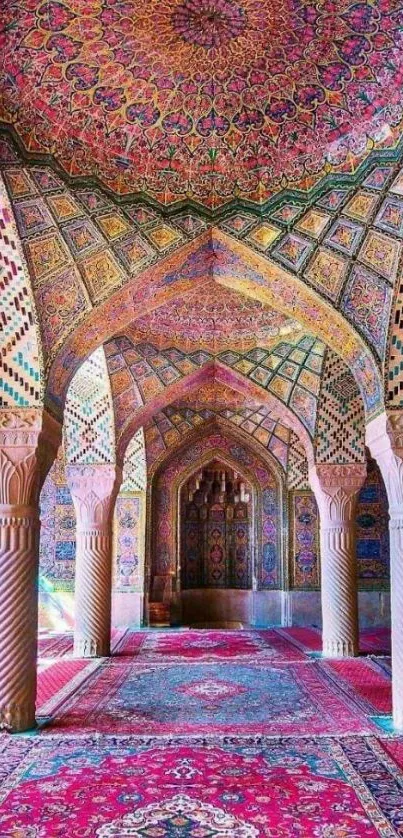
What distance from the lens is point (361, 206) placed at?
623 centimetres

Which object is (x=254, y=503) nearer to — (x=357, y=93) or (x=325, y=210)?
(x=325, y=210)

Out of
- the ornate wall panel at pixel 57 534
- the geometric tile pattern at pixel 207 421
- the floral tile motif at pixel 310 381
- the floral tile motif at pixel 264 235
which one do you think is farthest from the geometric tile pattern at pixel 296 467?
the floral tile motif at pixel 264 235

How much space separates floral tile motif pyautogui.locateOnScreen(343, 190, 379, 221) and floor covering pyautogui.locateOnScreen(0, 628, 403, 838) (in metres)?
4.23

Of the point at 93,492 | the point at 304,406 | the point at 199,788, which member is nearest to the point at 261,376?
the point at 304,406

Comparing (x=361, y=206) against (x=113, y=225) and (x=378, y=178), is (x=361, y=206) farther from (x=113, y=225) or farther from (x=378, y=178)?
(x=113, y=225)

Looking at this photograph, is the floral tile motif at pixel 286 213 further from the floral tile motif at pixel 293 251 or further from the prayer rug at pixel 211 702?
the prayer rug at pixel 211 702

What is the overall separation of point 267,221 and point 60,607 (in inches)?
372

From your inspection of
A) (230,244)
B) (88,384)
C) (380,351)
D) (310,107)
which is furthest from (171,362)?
(310,107)

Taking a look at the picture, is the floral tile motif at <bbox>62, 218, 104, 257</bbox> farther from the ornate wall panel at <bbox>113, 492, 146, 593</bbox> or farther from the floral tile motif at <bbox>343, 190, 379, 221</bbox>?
the ornate wall panel at <bbox>113, 492, 146, 593</bbox>

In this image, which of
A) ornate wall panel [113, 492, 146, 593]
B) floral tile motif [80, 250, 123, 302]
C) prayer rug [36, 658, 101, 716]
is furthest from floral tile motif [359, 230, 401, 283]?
ornate wall panel [113, 492, 146, 593]

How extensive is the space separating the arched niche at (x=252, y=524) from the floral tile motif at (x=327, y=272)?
25.7 ft

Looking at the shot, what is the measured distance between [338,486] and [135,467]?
518 centimetres

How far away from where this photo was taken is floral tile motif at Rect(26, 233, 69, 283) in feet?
20.1

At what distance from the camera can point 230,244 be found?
273 inches
